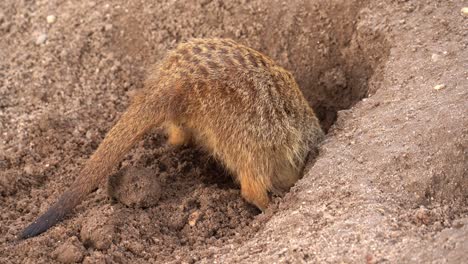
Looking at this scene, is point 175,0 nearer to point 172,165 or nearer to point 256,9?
point 256,9

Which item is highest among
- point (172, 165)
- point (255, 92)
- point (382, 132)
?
point (255, 92)

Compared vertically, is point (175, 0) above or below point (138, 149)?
above

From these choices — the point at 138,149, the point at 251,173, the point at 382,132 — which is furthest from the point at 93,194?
the point at 382,132

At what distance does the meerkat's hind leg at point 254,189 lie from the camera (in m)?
3.35

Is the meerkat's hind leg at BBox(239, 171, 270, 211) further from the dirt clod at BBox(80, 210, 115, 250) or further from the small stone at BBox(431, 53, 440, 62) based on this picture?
the small stone at BBox(431, 53, 440, 62)

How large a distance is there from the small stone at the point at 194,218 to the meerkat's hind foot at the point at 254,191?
0.95 feet

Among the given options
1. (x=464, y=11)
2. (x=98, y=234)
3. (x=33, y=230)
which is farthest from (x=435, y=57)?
(x=33, y=230)

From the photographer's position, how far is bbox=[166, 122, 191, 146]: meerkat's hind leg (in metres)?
3.63

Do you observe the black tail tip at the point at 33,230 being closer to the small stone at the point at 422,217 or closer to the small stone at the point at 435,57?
the small stone at the point at 422,217

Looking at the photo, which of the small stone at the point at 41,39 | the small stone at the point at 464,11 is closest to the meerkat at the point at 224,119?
the small stone at the point at 464,11

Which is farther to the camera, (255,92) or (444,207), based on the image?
(255,92)

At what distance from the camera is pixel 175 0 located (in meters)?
4.45

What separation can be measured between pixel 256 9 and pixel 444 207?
211 centimetres

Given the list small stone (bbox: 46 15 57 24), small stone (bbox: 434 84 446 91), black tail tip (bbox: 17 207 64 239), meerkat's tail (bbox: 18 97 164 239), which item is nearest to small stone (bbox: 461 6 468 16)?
small stone (bbox: 434 84 446 91)
